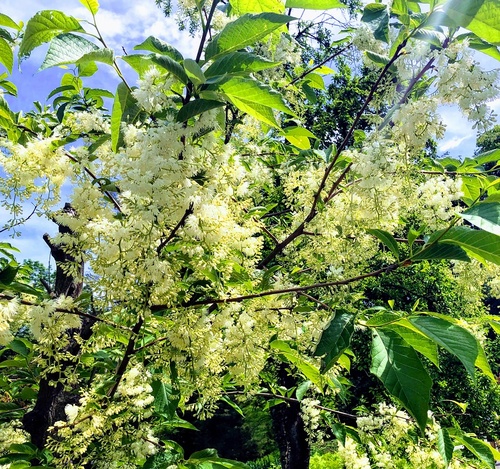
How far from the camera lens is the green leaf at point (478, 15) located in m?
0.91

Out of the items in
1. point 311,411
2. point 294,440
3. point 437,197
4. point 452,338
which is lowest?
point 294,440

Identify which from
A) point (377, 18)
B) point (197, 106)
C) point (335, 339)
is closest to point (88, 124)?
point (197, 106)

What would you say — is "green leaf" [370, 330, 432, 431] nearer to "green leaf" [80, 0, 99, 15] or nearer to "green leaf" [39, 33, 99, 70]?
"green leaf" [39, 33, 99, 70]

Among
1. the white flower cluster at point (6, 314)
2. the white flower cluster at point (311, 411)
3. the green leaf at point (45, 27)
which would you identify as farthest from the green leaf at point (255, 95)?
the white flower cluster at point (311, 411)

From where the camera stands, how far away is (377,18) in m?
1.24

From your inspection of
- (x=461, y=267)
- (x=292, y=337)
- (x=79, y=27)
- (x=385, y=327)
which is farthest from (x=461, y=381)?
(x=79, y=27)

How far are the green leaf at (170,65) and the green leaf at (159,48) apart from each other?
53 mm

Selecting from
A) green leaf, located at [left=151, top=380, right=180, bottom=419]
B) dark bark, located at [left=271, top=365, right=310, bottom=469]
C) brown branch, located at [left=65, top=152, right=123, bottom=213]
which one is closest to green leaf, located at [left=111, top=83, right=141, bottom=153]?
brown branch, located at [left=65, top=152, right=123, bottom=213]

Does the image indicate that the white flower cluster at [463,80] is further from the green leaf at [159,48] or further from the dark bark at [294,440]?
the dark bark at [294,440]

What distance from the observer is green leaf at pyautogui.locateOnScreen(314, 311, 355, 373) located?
106 cm

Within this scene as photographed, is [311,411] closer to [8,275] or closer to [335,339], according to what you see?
[335,339]

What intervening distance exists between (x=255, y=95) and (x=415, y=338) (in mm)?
660

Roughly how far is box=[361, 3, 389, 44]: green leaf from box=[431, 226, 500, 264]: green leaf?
22.5 inches

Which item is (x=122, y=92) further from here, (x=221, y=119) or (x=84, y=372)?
(x=84, y=372)
